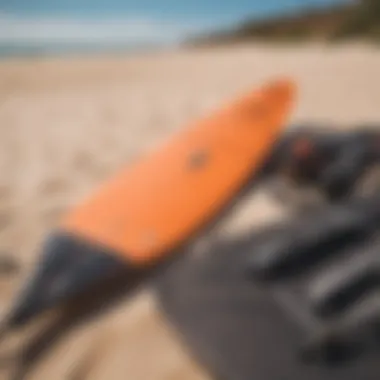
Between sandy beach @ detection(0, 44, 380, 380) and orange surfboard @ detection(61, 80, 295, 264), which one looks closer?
sandy beach @ detection(0, 44, 380, 380)

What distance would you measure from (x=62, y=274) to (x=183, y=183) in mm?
262

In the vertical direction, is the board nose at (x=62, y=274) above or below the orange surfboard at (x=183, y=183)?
below

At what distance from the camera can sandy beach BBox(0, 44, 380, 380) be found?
70 centimetres

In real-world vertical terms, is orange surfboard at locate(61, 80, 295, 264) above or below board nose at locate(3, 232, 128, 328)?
above

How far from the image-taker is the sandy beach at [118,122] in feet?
2.31

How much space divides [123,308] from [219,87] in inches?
53.6

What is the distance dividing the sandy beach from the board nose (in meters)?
0.03

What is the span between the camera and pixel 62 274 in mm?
802

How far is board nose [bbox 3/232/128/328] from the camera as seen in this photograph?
76cm

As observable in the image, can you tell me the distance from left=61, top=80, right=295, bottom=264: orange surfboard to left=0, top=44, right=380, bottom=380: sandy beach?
6cm

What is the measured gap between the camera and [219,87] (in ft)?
6.79

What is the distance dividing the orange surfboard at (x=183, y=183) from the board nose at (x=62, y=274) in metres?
0.02

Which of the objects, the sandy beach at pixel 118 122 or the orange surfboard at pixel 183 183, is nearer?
the sandy beach at pixel 118 122

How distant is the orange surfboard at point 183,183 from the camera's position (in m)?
0.88
